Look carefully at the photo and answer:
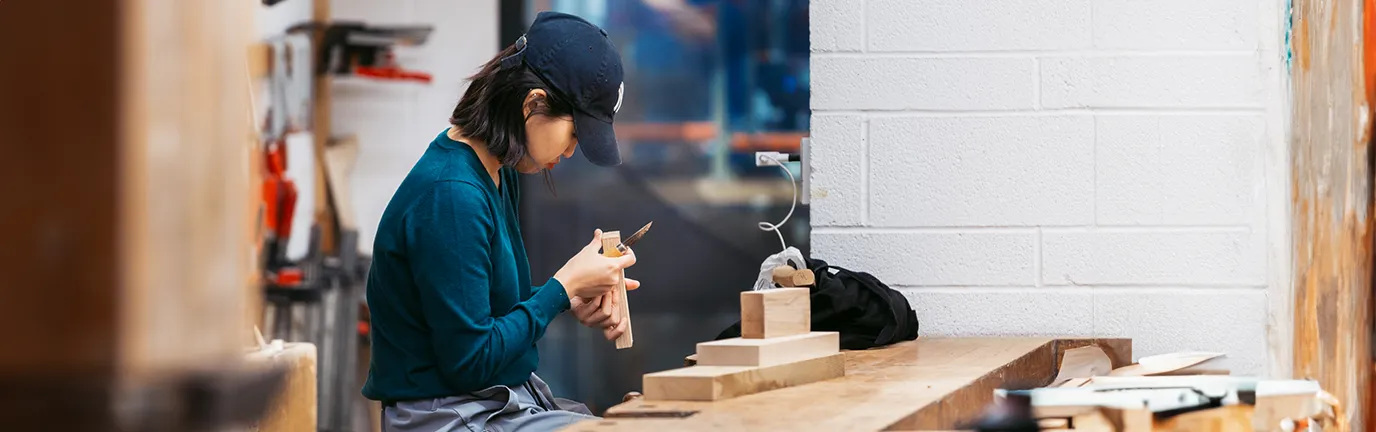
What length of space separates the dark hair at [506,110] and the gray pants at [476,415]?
0.38m

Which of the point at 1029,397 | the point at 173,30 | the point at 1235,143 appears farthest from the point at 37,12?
the point at 1235,143

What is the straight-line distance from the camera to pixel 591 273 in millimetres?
2033

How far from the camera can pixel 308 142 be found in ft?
12.8

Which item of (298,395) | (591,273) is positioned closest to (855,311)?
(591,273)

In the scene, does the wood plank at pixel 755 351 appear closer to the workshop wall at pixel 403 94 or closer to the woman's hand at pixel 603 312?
the woman's hand at pixel 603 312

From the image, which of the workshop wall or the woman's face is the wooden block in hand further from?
the workshop wall

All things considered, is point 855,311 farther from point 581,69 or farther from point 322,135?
point 322,135

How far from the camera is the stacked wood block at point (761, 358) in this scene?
1595 mm

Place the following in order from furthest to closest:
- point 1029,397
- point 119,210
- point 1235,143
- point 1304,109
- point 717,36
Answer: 1. point 717,36
2. point 1235,143
3. point 1304,109
4. point 1029,397
5. point 119,210

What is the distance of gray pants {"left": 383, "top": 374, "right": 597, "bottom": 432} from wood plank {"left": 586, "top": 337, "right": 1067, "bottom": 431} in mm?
362

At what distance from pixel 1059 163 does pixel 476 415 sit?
1.46 meters

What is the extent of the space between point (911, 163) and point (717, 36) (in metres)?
1.22

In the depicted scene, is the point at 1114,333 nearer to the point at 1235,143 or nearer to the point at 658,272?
the point at 1235,143

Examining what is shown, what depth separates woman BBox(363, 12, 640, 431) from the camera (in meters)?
1.84
